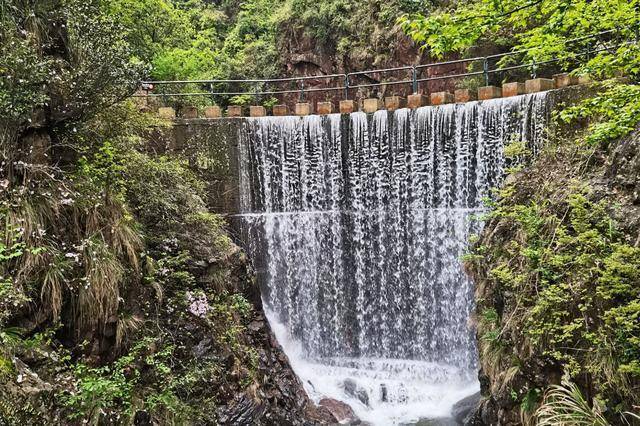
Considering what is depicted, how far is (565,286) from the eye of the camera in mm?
4344

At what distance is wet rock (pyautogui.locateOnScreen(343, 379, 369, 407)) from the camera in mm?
8063

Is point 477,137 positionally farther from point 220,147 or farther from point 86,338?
point 86,338

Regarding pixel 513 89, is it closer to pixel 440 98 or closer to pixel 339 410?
pixel 440 98

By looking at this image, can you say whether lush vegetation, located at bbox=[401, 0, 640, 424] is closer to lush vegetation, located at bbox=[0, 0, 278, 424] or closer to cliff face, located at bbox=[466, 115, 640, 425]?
cliff face, located at bbox=[466, 115, 640, 425]

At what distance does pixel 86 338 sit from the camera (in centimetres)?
492

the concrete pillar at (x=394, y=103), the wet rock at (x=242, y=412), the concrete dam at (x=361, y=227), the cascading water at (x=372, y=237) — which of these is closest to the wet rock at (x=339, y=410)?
the cascading water at (x=372, y=237)

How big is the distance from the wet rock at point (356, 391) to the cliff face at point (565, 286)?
2489mm

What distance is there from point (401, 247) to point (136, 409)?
5654 millimetres

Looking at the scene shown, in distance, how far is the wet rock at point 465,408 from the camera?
7145 mm

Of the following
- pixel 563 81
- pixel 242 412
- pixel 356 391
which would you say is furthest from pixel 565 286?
pixel 563 81

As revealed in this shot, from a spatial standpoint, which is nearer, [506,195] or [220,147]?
[506,195]

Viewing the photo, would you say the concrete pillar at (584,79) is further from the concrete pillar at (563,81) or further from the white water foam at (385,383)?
the white water foam at (385,383)

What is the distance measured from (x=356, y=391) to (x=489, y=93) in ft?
19.2

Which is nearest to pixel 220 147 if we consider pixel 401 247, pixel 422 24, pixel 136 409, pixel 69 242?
pixel 401 247
